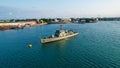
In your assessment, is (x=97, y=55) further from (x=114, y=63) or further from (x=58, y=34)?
(x=58, y=34)

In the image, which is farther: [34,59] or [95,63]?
[34,59]

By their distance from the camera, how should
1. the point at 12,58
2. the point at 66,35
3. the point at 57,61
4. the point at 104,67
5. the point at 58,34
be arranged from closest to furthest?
the point at 104,67
the point at 57,61
the point at 12,58
the point at 58,34
the point at 66,35

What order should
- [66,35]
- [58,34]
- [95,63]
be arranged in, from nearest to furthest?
[95,63]
[58,34]
[66,35]

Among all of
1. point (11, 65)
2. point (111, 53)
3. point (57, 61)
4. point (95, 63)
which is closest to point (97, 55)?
point (111, 53)

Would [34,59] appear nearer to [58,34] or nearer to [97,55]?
[97,55]

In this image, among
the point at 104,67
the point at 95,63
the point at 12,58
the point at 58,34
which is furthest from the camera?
the point at 58,34

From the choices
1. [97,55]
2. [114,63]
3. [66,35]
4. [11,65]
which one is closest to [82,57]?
[97,55]

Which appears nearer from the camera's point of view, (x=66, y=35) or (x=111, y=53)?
(x=111, y=53)

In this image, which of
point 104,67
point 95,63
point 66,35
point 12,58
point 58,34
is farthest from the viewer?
point 66,35
